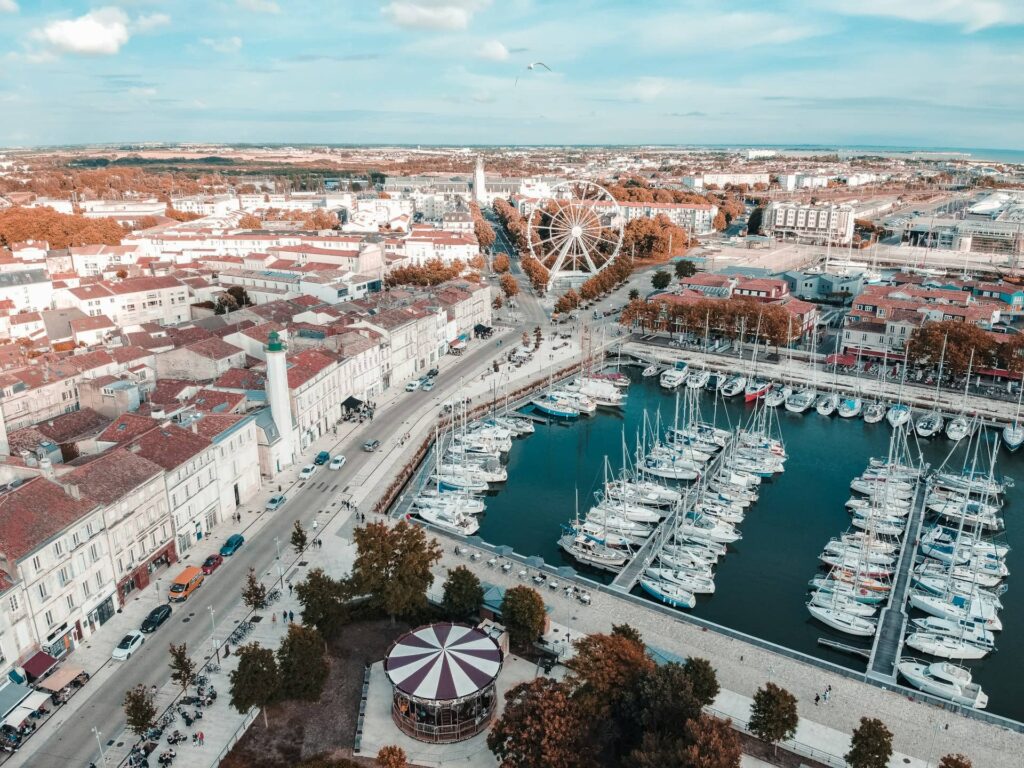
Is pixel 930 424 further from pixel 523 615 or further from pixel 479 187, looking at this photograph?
pixel 479 187

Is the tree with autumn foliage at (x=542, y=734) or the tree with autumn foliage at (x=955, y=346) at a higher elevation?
the tree with autumn foliage at (x=955, y=346)

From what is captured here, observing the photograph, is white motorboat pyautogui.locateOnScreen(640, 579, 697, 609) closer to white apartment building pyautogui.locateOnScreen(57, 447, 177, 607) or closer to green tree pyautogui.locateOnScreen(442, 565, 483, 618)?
green tree pyautogui.locateOnScreen(442, 565, 483, 618)

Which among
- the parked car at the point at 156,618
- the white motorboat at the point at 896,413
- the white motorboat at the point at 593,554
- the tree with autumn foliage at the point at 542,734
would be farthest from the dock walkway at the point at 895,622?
the parked car at the point at 156,618

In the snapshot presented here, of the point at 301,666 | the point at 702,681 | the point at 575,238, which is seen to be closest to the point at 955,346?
the point at 702,681

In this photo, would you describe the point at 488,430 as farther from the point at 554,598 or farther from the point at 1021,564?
the point at 1021,564

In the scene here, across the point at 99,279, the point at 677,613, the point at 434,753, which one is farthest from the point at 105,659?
the point at 99,279

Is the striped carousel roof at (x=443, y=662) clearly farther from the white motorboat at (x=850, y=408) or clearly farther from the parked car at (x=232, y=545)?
the white motorboat at (x=850, y=408)

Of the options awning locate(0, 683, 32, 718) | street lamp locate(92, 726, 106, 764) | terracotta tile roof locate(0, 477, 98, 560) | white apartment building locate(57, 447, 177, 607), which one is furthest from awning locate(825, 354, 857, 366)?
awning locate(0, 683, 32, 718)

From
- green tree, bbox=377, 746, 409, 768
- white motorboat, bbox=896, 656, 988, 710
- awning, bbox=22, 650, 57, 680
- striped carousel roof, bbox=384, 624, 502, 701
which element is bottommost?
white motorboat, bbox=896, 656, 988, 710
